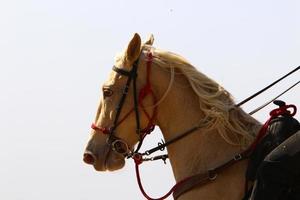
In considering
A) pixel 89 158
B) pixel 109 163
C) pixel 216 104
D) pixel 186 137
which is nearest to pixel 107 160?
pixel 109 163

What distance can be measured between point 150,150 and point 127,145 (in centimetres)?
37

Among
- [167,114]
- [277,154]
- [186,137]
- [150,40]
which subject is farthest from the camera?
[150,40]

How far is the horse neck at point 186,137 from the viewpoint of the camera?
28.1 feet

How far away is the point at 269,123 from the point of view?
8344 millimetres

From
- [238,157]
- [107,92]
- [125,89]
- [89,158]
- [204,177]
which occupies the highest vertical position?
[125,89]

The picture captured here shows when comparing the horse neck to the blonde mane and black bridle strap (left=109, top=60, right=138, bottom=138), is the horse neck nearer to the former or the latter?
the blonde mane

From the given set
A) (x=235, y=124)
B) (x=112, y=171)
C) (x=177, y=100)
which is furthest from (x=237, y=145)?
(x=112, y=171)

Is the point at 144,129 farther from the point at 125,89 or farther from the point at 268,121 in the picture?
the point at 268,121

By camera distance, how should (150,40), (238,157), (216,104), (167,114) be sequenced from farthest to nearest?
1. (150,40)
2. (167,114)
3. (216,104)
4. (238,157)

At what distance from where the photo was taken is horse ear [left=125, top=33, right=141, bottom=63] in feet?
28.9

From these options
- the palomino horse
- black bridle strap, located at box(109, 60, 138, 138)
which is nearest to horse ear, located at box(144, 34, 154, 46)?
the palomino horse

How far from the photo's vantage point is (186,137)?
8758 mm

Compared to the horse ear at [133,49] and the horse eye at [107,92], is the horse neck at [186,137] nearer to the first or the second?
the horse ear at [133,49]

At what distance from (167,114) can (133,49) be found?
0.84 meters
